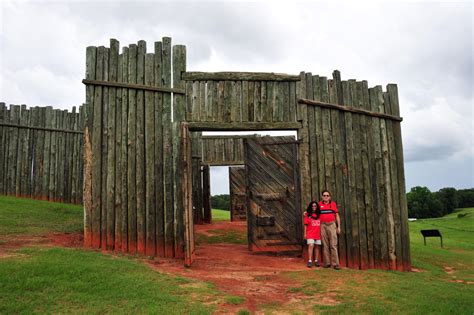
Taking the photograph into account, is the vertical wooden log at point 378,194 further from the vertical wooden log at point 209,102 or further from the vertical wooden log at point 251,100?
the vertical wooden log at point 209,102

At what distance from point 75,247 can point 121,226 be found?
1.04 metres

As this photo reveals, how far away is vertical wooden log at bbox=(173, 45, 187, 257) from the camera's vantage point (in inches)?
339

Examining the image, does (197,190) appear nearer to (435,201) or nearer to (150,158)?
(150,158)

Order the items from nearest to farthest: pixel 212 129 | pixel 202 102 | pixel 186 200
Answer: pixel 186 200, pixel 212 129, pixel 202 102

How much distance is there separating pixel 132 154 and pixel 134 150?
11 cm

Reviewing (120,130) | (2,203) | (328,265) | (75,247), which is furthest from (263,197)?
(2,203)

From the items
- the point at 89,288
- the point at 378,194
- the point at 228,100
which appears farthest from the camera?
the point at 378,194

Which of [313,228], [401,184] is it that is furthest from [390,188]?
[313,228]

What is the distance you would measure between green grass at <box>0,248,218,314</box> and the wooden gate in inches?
154

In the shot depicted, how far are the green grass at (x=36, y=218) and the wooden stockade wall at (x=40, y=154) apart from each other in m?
1.92

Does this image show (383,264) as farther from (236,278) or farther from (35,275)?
(35,275)

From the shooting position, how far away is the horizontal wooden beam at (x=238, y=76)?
9.00 m

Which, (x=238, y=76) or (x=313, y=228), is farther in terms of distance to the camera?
(x=238, y=76)

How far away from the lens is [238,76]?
9.17 m
